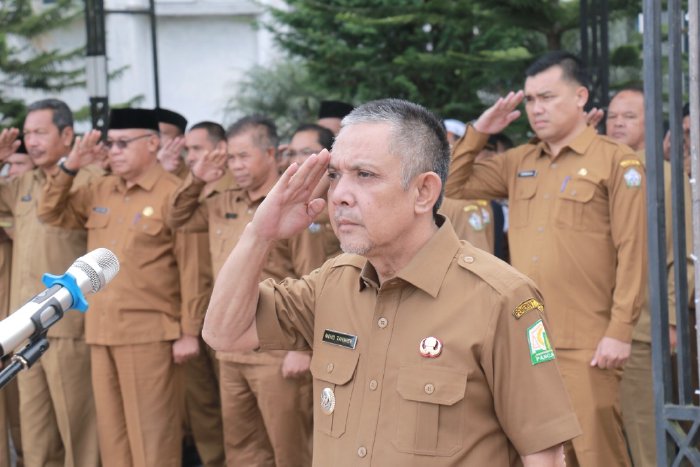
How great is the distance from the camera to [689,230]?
5.39 m

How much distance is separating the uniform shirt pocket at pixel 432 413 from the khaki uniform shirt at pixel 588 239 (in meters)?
2.53

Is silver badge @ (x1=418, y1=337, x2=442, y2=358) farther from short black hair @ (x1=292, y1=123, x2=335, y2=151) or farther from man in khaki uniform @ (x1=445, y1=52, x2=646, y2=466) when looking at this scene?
short black hair @ (x1=292, y1=123, x2=335, y2=151)

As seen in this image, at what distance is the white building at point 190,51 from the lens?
1848 centimetres

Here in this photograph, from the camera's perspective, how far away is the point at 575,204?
5.05 meters

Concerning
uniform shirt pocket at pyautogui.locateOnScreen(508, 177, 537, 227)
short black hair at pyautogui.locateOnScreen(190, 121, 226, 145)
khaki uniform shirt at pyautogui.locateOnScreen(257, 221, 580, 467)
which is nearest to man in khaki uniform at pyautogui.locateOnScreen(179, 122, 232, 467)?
short black hair at pyautogui.locateOnScreen(190, 121, 226, 145)

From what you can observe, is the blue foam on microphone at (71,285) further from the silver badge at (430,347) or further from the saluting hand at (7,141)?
the saluting hand at (7,141)

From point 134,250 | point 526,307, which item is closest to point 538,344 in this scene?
point 526,307

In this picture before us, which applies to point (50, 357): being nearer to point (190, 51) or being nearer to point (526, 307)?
point (526, 307)

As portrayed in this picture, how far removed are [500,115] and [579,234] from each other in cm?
69

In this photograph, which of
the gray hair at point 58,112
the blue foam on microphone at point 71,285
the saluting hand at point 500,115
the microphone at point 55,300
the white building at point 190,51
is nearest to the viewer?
the microphone at point 55,300

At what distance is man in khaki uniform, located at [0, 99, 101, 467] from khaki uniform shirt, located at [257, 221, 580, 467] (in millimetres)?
3941

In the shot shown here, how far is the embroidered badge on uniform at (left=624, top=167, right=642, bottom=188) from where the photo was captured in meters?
4.94

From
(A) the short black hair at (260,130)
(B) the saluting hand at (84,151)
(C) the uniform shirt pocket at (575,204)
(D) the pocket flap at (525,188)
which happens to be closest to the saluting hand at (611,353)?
(C) the uniform shirt pocket at (575,204)

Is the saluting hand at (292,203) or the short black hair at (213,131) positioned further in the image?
the short black hair at (213,131)
